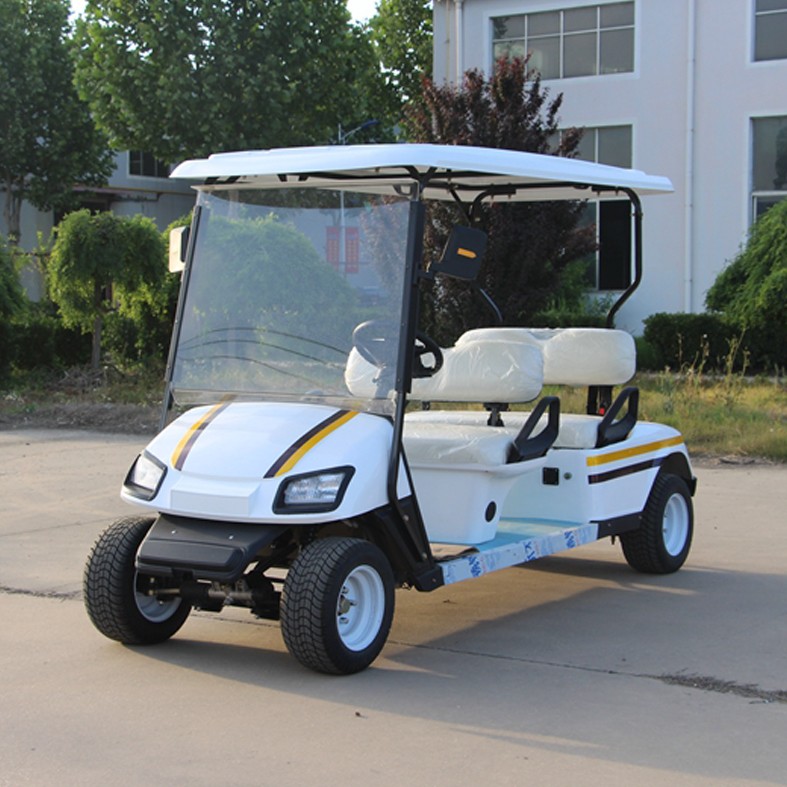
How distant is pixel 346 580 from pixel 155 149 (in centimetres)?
2559

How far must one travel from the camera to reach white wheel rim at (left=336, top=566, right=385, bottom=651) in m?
4.98

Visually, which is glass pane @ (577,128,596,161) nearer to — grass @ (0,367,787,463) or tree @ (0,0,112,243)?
grass @ (0,367,787,463)

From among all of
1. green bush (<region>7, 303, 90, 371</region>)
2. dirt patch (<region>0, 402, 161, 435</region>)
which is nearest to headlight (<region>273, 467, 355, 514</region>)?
dirt patch (<region>0, 402, 161, 435</region>)

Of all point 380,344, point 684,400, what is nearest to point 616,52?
point 684,400

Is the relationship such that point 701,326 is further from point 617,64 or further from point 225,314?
point 225,314

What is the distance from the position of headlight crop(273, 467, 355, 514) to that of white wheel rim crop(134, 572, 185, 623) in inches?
30.7

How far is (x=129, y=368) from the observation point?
55.5ft

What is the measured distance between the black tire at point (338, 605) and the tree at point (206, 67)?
933 inches

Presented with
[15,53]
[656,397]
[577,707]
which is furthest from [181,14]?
[577,707]

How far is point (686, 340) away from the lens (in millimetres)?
19922

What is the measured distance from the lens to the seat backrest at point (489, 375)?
606 centimetres

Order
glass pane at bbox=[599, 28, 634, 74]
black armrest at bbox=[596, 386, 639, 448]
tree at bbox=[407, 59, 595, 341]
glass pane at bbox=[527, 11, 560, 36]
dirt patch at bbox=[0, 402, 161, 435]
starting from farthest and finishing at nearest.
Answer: glass pane at bbox=[527, 11, 560, 36]
glass pane at bbox=[599, 28, 634, 74]
tree at bbox=[407, 59, 595, 341]
dirt patch at bbox=[0, 402, 161, 435]
black armrest at bbox=[596, 386, 639, 448]

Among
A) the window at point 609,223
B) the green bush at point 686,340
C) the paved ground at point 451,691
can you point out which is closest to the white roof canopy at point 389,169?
the paved ground at point 451,691

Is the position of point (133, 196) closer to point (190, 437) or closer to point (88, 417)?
point (88, 417)
